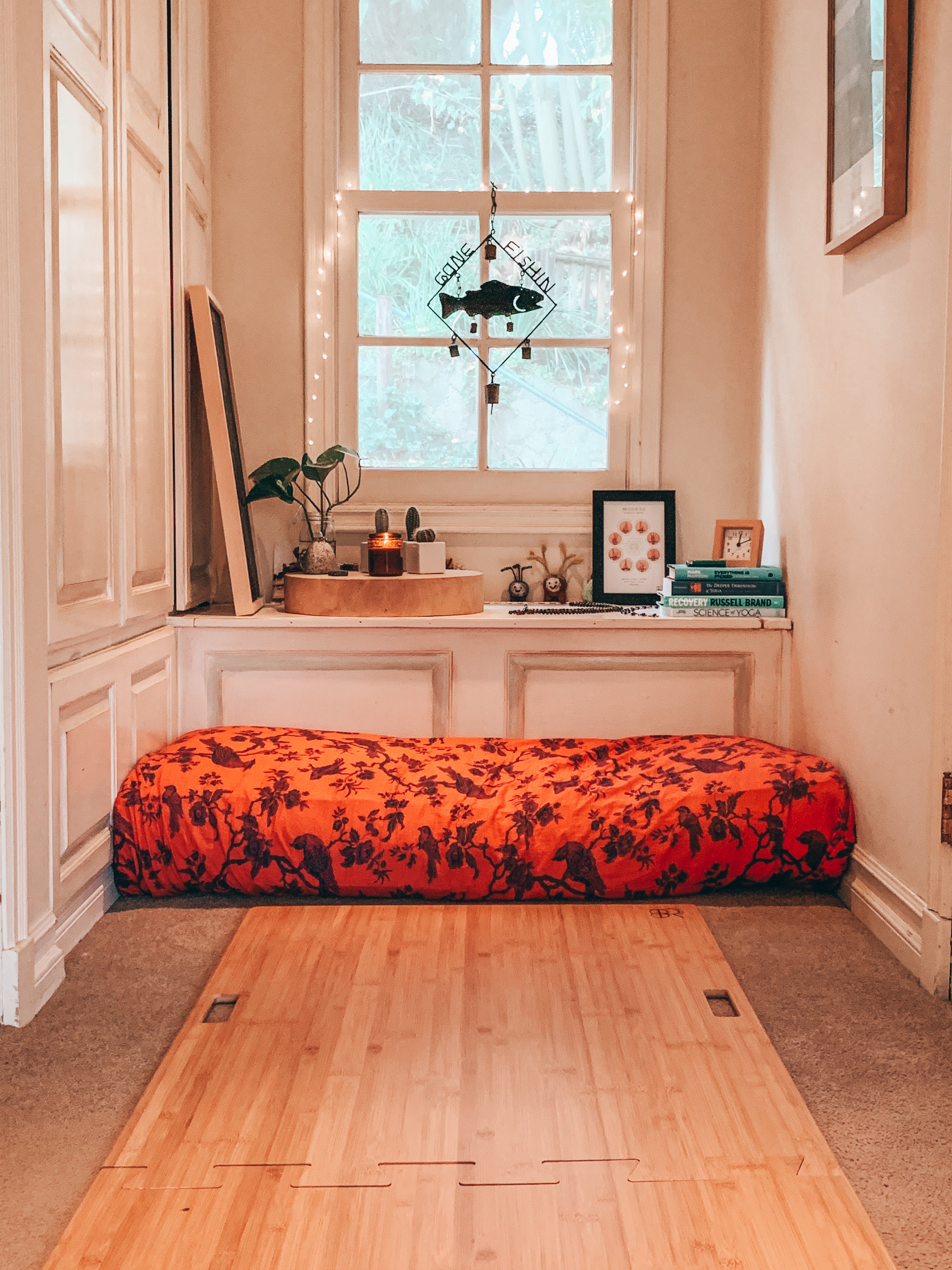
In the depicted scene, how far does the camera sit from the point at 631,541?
3490 millimetres

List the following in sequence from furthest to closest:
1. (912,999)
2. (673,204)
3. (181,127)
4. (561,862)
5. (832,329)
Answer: (673,204)
(181,127)
(832,329)
(561,862)
(912,999)

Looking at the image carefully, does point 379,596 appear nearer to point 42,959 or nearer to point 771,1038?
point 42,959

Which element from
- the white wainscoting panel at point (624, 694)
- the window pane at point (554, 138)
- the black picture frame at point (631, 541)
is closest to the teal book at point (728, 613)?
the white wainscoting panel at point (624, 694)

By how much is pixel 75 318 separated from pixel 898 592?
5.95 ft

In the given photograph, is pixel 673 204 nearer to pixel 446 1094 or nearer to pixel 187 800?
pixel 187 800

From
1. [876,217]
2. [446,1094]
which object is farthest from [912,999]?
[876,217]

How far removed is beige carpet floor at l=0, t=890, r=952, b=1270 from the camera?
4.58 ft

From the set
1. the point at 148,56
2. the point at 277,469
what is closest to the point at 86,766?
the point at 277,469

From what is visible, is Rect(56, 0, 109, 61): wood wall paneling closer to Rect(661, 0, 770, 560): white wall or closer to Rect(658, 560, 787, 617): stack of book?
Rect(661, 0, 770, 560): white wall

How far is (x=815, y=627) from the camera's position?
279cm

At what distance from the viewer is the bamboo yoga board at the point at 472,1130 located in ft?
4.20

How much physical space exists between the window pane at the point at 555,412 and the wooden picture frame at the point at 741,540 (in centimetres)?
49

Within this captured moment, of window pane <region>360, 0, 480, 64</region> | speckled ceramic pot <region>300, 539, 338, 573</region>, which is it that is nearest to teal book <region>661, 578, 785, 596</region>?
speckled ceramic pot <region>300, 539, 338, 573</region>

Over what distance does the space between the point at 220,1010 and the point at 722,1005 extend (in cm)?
92
